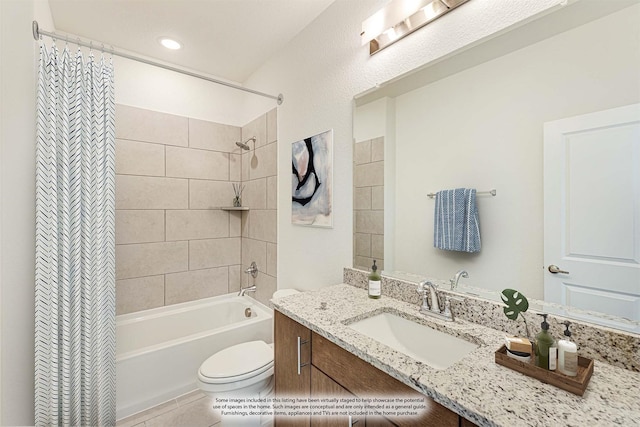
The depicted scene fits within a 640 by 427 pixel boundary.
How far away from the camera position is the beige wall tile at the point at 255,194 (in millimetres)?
2521

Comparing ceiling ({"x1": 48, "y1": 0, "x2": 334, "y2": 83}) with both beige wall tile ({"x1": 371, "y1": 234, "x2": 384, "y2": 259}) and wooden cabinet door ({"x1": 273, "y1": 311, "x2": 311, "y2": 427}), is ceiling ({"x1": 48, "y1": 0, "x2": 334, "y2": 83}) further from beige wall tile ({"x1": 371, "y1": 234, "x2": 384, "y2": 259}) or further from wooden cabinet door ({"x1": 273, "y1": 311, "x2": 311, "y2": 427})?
wooden cabinet door ({"x1": 273, "y1": 311, "x2": 311, "y2": 427})

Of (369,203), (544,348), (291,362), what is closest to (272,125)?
(369,203)

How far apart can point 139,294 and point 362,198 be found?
212 centimetres

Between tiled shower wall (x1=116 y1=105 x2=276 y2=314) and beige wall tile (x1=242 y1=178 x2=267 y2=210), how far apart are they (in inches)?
1.1

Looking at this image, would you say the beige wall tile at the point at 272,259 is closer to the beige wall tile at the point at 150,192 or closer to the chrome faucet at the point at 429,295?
the beige wall tile at the point at 150,192

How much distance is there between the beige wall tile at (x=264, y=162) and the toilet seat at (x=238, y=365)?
1.37 m

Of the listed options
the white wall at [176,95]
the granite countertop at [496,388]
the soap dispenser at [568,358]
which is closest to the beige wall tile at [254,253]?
the white wall at [176,95]

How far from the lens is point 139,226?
236 cm

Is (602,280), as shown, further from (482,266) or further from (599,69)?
(599,69)

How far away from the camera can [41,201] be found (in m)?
1.40

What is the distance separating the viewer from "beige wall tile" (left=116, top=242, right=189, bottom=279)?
2.30 m

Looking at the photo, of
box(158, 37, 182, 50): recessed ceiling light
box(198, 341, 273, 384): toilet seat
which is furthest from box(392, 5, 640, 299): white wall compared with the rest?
box(158, 37, 182, 50): recessed ceiling light

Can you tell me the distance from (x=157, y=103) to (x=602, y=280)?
3048 mm

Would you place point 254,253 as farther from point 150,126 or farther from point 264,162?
point 150,126
